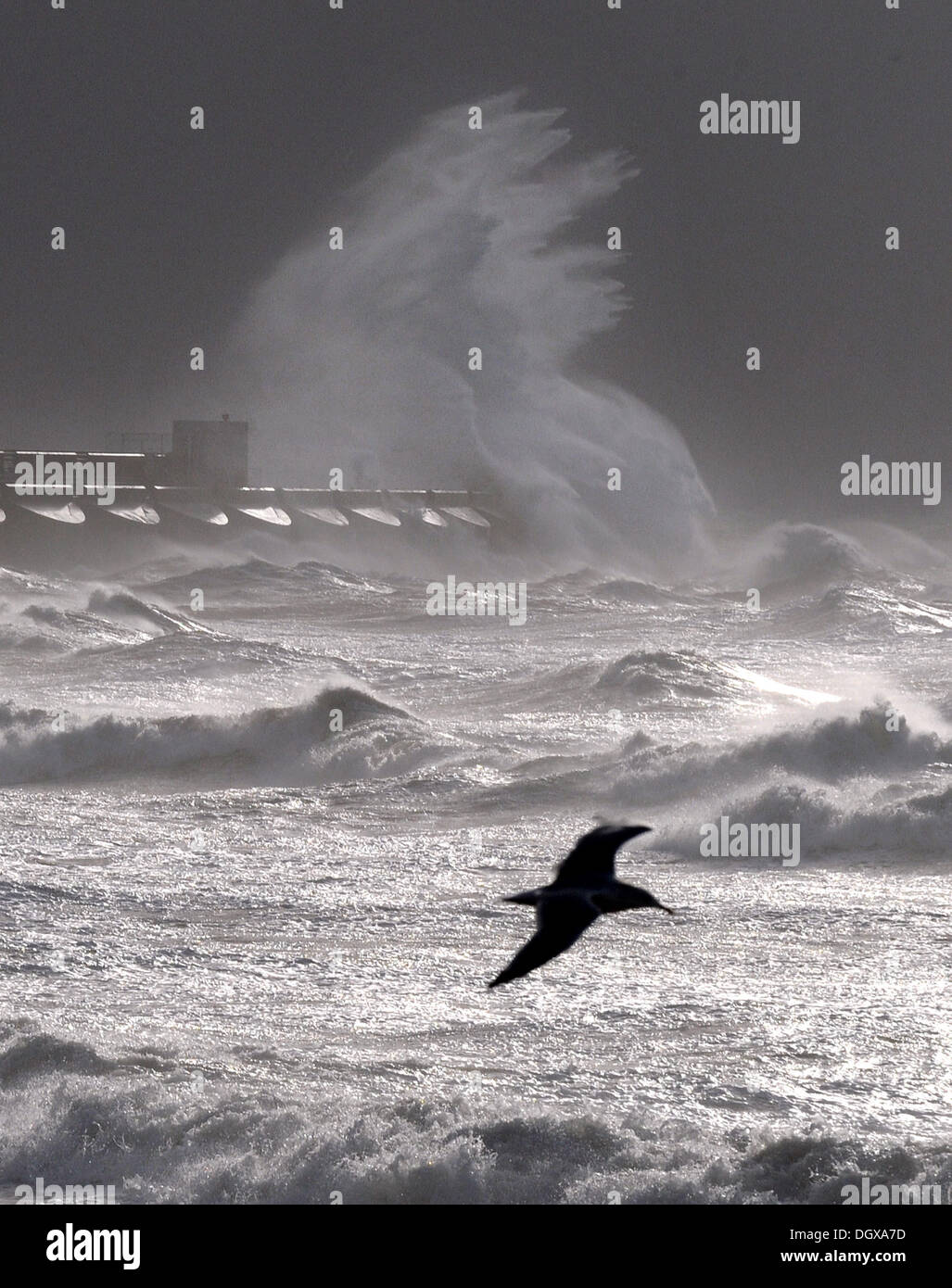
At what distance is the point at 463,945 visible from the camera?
1185cm

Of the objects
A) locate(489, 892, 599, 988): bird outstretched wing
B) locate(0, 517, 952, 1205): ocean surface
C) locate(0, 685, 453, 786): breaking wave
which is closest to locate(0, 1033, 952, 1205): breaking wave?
locate(0, 517, 952, 1205): ocean surface

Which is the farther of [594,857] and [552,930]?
[594,857]

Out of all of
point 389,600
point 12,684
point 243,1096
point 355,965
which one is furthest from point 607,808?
point 389,600

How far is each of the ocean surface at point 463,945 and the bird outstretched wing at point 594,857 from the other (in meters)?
3.43

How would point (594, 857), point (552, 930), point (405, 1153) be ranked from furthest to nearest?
point (405, 1153) < point (594, 857) < point (552, 930)

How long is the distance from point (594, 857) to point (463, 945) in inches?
288

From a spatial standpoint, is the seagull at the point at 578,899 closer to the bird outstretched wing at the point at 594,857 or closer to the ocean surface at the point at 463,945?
the bird outstretched wing at the point at 594,857

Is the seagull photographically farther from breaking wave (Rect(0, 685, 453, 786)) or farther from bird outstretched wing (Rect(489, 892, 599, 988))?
breaking wave (Rect(0, 685, 453, 786))

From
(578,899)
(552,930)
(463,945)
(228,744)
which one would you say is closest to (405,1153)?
(463,945)

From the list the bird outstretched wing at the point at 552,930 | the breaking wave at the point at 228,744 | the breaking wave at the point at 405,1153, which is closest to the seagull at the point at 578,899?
the bird outstretched wing at the point at 552,930

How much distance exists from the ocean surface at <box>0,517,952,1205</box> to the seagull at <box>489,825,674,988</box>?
3.45m

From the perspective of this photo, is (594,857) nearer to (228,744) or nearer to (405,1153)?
(405,1153)

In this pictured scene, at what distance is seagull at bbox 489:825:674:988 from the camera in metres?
3.85

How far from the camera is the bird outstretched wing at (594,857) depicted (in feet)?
15.2
